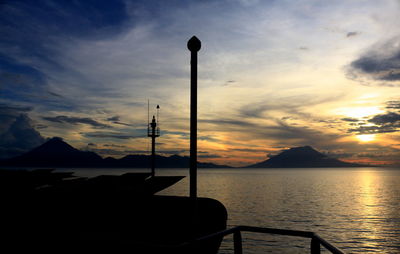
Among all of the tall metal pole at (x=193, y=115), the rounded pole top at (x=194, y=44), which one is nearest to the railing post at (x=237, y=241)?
the tall metal pole at (x=193, y=115)

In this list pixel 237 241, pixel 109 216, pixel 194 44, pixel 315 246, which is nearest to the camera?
pixel 315 246

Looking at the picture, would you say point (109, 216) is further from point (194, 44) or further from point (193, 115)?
point (194, 44)

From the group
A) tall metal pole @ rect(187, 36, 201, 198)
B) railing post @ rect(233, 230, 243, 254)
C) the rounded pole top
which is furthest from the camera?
the rounded pole top

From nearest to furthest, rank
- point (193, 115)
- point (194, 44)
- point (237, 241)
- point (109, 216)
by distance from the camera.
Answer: point (237, 241) < point (193, 115) < point (194, 44) < point (109, 216)

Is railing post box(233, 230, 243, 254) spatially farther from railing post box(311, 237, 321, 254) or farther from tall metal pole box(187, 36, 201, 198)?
tall metal pole box(187, 36, 201, 198)

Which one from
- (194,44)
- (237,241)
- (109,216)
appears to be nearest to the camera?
(237,241)

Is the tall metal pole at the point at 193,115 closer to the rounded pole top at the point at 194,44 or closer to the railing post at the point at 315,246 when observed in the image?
the rounded pole top at the point at 194,44

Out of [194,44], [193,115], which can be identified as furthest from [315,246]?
[194,44]

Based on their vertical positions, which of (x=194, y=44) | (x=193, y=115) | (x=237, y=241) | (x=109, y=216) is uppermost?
(x=194, y=44)

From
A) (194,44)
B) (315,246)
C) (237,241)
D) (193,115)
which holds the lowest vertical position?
(237,241)

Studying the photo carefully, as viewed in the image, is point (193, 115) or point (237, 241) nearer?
point (237, 241)

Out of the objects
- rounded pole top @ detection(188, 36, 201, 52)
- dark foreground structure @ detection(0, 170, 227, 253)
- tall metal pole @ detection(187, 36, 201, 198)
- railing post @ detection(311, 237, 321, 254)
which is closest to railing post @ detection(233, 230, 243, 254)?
railing post @ detection(311, 237, 321, 254)

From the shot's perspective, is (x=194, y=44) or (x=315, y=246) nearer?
(x=315, y=246)

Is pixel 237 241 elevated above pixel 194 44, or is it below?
below
